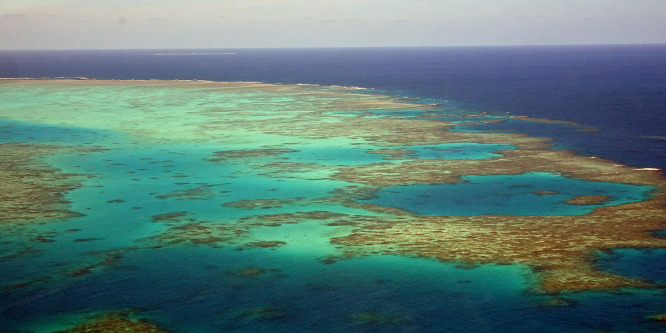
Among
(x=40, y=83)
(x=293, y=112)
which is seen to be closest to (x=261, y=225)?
(x=293, y=112)

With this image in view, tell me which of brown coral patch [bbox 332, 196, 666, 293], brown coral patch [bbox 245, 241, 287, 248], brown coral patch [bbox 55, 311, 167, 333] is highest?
brown coral patch [bbox 332, 196, 666, 293]

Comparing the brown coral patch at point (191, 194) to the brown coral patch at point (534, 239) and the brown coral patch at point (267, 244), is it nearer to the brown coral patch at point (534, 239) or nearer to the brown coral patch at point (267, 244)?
the brown coral patch at point (267, 244)

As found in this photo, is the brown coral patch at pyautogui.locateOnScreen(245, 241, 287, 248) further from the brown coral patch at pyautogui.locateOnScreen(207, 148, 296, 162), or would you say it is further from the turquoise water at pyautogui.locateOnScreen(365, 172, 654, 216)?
the brown coral patch at pyautogui.locateOnScreen(207, 148, 296, 162)

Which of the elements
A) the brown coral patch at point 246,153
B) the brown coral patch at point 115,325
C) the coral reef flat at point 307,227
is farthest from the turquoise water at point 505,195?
the brown coral patch at point 115,325

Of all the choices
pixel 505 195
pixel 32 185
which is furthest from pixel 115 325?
pixel 505 195

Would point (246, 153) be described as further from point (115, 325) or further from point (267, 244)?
point (115, 325)

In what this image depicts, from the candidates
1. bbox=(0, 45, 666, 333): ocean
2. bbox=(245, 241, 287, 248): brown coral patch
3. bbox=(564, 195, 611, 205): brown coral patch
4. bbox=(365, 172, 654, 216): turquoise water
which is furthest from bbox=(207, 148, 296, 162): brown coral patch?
bbox=(564, 195, 611, 205): brown coral patch

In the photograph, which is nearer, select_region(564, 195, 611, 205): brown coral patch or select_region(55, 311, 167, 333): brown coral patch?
select_region(55, 311, 167, 333): brown coral patch
